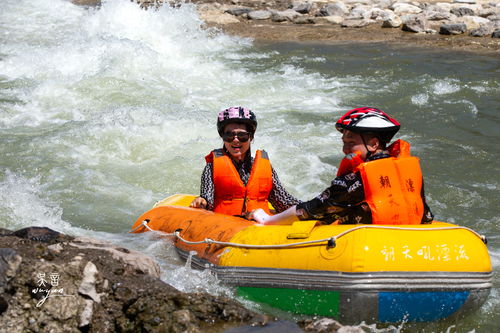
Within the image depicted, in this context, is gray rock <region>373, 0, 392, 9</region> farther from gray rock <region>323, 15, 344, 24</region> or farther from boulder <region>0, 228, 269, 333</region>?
boulder <region>0, 228, 269, 333</region>

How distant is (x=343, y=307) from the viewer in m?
3.72

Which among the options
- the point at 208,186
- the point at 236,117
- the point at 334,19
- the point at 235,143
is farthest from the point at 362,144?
the point at 334,19

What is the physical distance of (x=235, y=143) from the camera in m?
5.00

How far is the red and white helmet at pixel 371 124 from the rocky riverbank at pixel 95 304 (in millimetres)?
1133

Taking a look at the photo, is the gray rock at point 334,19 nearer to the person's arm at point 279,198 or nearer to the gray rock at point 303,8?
the gray rock at point 303,8

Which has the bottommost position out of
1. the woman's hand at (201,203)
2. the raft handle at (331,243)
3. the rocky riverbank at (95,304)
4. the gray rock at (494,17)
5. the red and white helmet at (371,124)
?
the gray rock at (494,17)

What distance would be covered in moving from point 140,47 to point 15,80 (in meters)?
2.73

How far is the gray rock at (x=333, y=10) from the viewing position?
62.4 feet

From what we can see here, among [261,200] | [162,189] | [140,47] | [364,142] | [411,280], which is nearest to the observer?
[411,280]

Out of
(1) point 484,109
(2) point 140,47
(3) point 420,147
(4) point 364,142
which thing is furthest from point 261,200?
(2) point 140,47

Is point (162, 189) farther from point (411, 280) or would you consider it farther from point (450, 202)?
point (411, 280)

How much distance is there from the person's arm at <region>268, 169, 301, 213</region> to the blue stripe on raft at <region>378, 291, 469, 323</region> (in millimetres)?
1613

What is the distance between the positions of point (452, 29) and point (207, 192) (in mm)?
12801

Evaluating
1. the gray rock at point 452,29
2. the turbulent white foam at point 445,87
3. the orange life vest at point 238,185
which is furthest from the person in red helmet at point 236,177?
the gray rock at point 452,29
